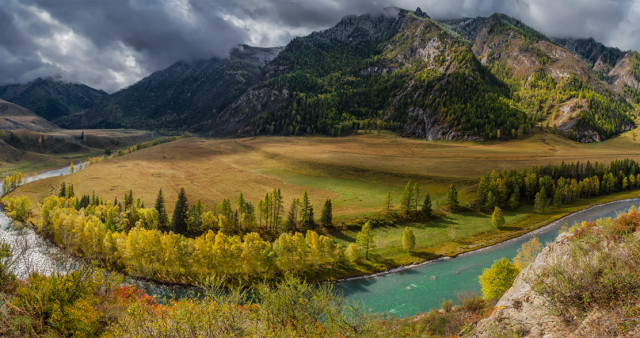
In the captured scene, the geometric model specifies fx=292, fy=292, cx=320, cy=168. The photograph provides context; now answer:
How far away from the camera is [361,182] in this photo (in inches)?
5659

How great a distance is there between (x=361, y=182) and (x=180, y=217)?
84.4 meters

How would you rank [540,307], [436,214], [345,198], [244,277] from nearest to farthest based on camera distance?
[540,307] → [244,277] → [436,214] → [345,198]

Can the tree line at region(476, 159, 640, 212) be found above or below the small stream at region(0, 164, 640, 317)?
above

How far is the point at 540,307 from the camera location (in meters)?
20.8

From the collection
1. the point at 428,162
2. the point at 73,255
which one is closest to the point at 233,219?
the point at 73,255

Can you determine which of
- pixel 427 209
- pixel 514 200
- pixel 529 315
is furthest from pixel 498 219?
pixel 529 315

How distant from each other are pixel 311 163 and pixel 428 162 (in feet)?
220

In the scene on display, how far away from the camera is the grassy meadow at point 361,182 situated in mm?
91125

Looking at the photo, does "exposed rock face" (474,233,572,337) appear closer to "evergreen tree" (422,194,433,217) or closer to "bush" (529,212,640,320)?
"bush" (529,212,640,320)

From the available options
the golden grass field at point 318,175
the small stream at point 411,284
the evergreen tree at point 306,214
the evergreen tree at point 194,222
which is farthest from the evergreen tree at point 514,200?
the evergreen tree at point 194,222

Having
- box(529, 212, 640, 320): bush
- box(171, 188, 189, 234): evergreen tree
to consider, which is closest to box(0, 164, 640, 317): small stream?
box(171, 188, 189, 234): evergreen tree

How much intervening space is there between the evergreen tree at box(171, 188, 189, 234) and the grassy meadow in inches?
1196

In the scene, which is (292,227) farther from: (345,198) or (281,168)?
(281,168)

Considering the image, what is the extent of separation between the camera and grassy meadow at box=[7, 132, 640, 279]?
9112 cm
